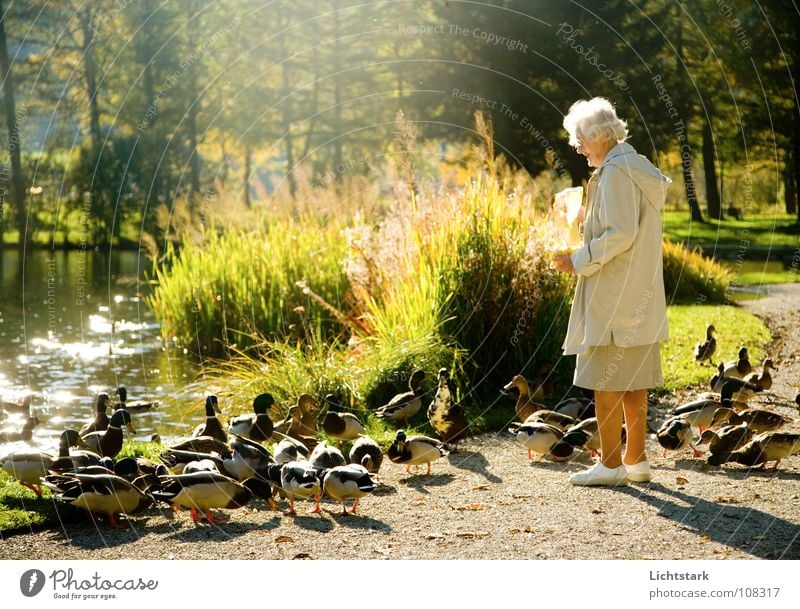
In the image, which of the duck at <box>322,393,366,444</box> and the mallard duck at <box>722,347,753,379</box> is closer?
the duck at <box>322,393,366,444</box>

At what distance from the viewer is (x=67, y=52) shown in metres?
29.4

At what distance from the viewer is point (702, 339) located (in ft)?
46.2

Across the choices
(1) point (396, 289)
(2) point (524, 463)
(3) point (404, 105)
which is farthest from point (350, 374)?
(3) point (404, 105)

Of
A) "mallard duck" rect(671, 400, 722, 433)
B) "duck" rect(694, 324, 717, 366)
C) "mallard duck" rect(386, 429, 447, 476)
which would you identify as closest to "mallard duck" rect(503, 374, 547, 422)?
"mallard duck" rect(671, 400, 722, 433)

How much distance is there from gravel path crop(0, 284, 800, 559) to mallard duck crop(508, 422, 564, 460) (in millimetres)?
334

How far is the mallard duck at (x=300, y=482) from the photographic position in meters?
6.52

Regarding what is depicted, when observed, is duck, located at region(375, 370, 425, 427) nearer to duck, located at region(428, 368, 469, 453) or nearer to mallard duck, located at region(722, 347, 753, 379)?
duck, located at region(428, 368, 469, 453)

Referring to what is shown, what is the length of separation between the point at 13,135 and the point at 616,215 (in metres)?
22.0

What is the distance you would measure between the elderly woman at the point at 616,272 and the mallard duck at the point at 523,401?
8.17 ft

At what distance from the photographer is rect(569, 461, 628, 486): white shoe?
6.75 metres

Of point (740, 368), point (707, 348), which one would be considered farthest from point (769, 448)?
point (707, 348)

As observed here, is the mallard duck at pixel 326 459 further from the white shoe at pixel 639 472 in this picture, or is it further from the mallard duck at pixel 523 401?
the mallard duck at pixel 523 401

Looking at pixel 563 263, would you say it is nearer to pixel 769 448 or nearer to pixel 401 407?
pixel 769 448

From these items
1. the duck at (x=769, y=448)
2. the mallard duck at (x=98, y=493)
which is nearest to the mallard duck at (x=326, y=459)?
the mallard duck at (x=98, y=493)
